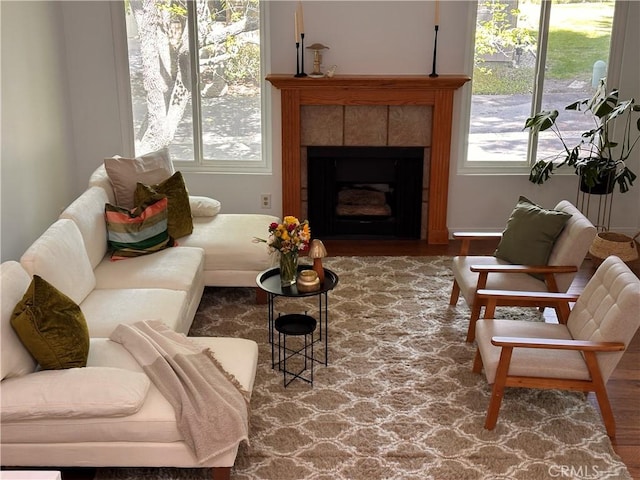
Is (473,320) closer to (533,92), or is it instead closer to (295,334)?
(295,334)

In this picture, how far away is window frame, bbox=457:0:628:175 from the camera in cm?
640

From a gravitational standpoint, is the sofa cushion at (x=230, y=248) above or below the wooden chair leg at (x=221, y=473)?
above

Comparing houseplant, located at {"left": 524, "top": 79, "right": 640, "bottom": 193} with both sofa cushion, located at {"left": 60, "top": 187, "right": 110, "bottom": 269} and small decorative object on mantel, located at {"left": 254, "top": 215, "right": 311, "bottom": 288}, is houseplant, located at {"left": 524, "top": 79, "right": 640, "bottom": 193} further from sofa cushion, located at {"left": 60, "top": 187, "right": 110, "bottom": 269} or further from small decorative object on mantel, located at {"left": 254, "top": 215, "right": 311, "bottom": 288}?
sofa cushion, located at {"left": 60, "top": 187, "right": 110, "bottom": 269}

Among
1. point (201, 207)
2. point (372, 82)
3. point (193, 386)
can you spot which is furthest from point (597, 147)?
point (193, 386)

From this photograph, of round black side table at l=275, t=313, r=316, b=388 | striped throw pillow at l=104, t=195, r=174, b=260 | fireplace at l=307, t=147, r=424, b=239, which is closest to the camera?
round black side table at l=275, t=313, r=316, b=388

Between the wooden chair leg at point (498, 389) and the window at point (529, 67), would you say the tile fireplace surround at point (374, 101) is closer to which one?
the window at point (529, 67)

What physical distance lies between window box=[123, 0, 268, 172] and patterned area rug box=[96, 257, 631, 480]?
6.55 feet

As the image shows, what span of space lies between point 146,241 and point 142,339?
147 cm

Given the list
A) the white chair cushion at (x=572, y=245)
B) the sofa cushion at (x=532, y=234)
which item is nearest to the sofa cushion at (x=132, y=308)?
the sofa cushion at (x=532, y=234)

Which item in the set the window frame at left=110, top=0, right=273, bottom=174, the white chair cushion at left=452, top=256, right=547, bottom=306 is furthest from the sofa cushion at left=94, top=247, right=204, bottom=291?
the window frame at left=110, top=0, right=273, bottom=174

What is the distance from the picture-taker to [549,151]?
6.76m

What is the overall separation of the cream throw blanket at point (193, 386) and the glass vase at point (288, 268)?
0.75 meters

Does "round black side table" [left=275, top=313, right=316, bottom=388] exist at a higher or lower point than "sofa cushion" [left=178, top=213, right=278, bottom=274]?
lower

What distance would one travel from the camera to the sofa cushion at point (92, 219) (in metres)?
4.52
